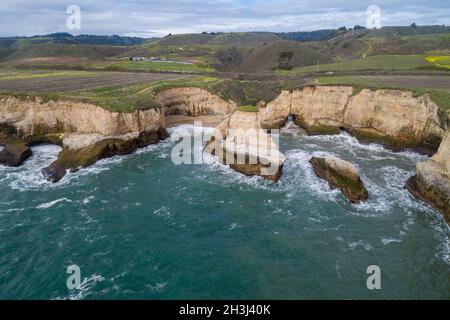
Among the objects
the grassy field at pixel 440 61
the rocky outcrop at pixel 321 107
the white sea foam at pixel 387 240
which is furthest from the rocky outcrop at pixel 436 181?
the grassy field at pixel 440 61

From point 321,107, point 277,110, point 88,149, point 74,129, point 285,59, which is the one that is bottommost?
point 88,149

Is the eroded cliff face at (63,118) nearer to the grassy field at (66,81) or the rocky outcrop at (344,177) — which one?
the grassy field at (66,81)

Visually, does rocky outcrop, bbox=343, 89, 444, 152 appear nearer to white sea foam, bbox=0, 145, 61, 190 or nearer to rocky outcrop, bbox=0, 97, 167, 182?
rocky outcrop, bbox=0, 97, 167, 182

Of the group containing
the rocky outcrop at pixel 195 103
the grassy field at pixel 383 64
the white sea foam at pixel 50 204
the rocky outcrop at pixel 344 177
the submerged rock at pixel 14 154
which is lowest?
the white sea foam at pixel 50 204

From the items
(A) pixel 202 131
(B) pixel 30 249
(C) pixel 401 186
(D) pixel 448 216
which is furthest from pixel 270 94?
(B) pixel 30 249

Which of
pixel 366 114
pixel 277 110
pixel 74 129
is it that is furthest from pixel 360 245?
pixel 74 129

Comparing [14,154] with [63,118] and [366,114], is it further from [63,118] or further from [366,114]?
[366,114]
